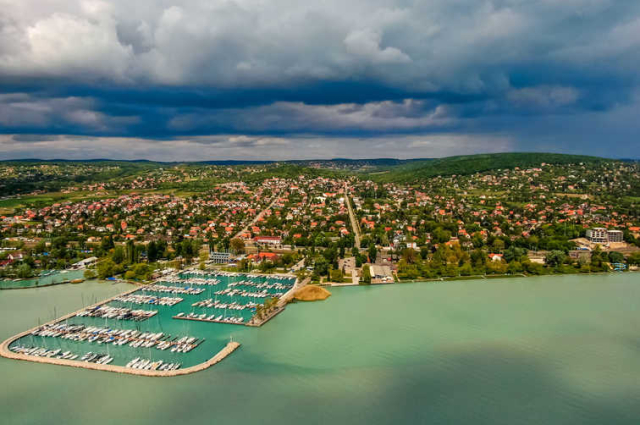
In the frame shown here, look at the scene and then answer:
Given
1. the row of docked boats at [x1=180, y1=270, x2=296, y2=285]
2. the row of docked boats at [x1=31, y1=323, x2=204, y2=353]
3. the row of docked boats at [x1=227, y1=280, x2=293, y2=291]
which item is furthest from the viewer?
the row of docked boats at [x1=180, y1=270, x2=296, y2=285]

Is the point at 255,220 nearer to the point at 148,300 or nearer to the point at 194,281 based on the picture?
the point at 194,281

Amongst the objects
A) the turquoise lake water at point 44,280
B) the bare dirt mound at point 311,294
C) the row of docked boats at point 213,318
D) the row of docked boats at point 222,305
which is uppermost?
the bare dirt mound at point 311,294

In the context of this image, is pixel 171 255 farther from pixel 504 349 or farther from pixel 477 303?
pixel 504 349

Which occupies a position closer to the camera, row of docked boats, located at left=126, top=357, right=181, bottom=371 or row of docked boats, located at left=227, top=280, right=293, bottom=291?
row of docked boats, located at left=126, top=357, right=181, bottom=371

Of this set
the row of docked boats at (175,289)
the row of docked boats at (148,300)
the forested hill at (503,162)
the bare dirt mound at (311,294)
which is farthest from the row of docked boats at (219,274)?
the forested hill at (503,162)

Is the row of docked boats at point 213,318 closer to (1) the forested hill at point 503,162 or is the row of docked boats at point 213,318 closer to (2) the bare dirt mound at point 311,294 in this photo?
(2) the bare dirt mound at point 311,294

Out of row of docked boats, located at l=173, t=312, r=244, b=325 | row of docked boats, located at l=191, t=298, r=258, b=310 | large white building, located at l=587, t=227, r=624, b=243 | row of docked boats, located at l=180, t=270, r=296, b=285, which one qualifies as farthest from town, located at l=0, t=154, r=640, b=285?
row of docked boats, located at l=173, t=312, r=244, b=325

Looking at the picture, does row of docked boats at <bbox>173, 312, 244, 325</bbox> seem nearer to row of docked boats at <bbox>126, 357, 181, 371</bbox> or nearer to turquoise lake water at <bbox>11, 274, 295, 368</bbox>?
turquoise lake water at <bbox>11, 274, 295, 368</bbox>

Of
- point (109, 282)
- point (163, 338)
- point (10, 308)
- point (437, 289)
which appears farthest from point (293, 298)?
point (10, 308)
